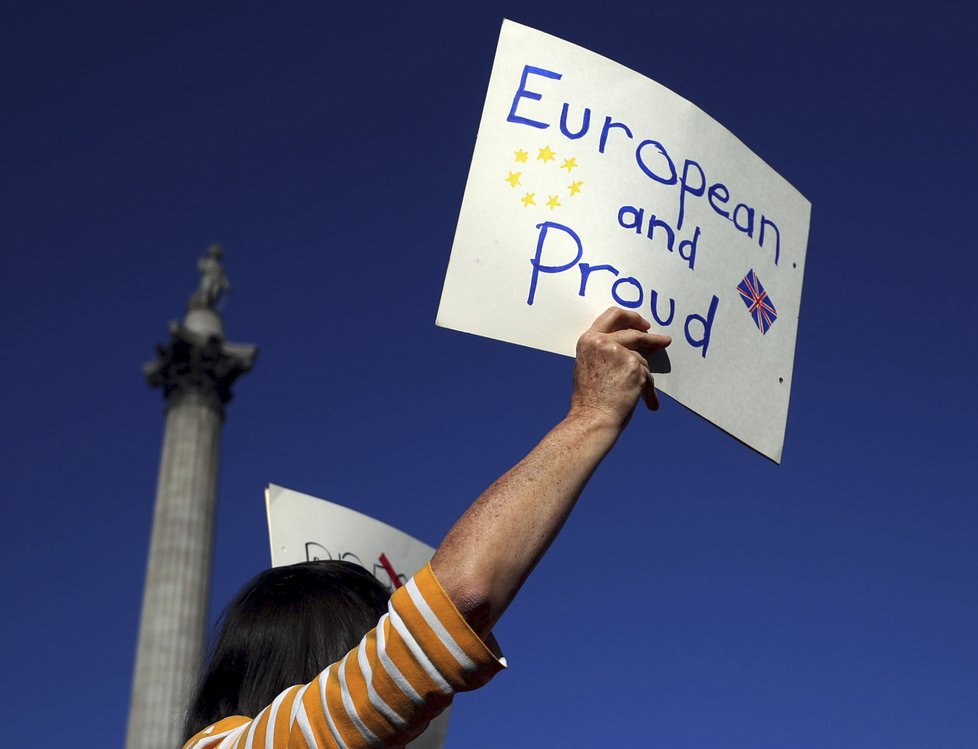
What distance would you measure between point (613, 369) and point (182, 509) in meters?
17.8

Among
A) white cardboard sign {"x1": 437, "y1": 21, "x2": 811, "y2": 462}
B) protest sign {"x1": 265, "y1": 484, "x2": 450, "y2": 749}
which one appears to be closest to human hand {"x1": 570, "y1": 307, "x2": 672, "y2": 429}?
white cardboard sign {"x1": 437, "y1": 21, "x2": 811, "y2": 462}

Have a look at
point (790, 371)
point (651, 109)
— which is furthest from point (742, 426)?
point (651, 109)

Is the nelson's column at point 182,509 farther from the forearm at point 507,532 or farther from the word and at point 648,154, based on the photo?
the forearm at point 507,532

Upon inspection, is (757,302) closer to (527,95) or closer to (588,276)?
(588,276)

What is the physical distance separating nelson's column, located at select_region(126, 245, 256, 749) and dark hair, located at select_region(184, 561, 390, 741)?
1509cm

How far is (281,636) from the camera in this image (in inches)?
82.4

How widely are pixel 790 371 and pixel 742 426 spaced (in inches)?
9.9

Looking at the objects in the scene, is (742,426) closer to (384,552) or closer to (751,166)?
(751,166)

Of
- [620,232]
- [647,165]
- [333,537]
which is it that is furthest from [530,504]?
[333,537]

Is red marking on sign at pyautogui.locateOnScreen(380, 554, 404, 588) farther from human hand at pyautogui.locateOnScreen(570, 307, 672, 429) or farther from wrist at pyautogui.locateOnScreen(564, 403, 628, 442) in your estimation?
wrist at pyautogui.locateOnScreen(564, 403, 628, 442)

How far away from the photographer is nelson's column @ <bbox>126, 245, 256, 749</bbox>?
17.6 m

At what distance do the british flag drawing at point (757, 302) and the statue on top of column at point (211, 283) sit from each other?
64.7 ft

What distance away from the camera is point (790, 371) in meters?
2.91

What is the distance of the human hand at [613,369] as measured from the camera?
6.60 feet
